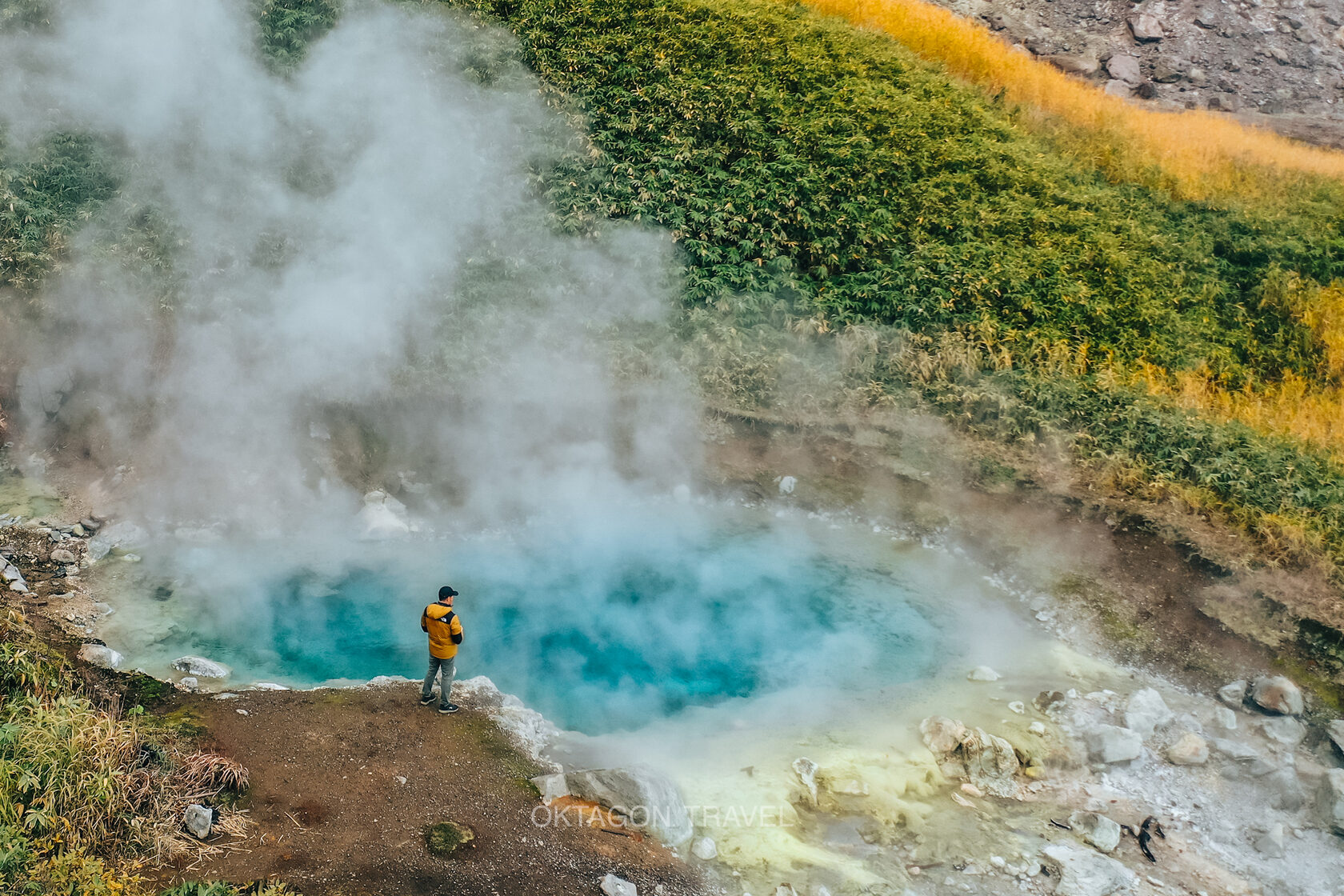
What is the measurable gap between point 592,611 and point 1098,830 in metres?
4.10

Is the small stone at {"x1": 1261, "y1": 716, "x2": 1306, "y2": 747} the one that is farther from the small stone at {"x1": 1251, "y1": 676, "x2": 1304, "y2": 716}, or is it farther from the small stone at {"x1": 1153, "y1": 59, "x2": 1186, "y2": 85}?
the small stone at {"x1": 1153, "y1": 59, "x2": 1186, "y2": 85}

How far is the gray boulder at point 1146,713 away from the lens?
605 centimetres

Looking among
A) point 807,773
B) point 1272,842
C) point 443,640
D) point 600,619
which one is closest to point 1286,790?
point 1272,842

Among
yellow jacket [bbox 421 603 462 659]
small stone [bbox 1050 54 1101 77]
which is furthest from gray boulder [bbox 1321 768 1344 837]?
small stone [bbox 1050 54 1101 77]

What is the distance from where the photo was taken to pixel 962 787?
5.56m

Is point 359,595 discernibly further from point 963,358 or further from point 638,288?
point 963,358

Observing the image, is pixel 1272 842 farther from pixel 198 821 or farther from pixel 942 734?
pixel 198 821

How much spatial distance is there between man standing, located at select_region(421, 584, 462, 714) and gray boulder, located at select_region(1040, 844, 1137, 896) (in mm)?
3947

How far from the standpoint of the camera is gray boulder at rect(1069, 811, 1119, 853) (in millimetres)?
5129

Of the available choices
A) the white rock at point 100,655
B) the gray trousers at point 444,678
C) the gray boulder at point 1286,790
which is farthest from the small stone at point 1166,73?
the white rock at point 100,655

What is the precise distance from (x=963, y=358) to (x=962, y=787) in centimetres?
517

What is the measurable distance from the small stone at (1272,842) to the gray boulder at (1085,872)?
1.00 metres

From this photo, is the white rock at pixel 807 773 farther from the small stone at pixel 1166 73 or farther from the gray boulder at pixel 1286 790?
the small stone at pixel 1166 73

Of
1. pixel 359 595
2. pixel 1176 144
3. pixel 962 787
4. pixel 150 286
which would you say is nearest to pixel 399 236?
pixel 150 286
